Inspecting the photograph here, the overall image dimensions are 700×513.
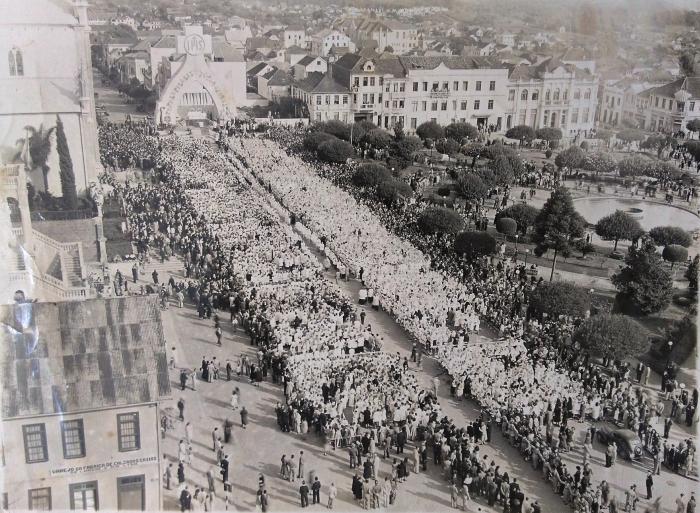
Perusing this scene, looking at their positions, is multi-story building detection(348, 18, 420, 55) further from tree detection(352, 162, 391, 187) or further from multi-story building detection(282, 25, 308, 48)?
tree detection(352, 162, 391, 187)

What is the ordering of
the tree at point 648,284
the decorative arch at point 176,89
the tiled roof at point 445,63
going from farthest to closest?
the tiled roof at point 445,63, the decorative arch at point 176,89, the tree at point 648,284

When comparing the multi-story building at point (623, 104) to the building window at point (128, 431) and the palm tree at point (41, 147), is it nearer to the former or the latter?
the palm tree at point (41, 147)

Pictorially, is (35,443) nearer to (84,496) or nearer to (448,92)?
(84,496)

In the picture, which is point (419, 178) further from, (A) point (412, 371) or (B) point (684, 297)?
(A) point (412, 371)

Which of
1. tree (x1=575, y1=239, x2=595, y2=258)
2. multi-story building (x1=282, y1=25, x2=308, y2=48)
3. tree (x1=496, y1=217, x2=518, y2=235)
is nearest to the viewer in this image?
tree (x1=575, y1=239, x2=595, y2=258)

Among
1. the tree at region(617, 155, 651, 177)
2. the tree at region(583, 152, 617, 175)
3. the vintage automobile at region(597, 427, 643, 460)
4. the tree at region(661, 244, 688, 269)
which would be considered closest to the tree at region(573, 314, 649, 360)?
the vintage automobile at region(597, 427, 643, 460)

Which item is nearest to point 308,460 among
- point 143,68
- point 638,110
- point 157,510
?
point 157,510

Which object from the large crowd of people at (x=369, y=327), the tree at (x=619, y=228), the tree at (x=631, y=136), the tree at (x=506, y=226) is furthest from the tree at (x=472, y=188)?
the tree at (x=631, y=136)
